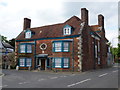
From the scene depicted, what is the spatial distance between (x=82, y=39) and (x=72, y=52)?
9.08 feet

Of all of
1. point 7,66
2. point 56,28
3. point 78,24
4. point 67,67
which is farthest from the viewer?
point 7,66

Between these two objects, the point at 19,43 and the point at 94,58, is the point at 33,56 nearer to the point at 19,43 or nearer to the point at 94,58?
the point at 19,43

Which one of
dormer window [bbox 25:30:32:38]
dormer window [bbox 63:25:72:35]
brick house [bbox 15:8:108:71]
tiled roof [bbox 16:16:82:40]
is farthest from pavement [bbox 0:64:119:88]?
dormer window [bbox 25:30:32:38]

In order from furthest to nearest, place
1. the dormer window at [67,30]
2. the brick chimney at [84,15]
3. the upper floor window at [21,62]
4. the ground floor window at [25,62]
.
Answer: the upper floor window at [21,62]
the ground floor window at [25,62]
the brick chimney at [84,15]
the dormer window at [67,30]

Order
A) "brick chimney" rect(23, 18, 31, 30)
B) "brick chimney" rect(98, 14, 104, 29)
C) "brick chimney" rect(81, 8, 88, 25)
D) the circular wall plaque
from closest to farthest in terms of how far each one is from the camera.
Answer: "brick chimney" rect(81, 8, 88, 25)
the circular wall plaque
"brick chimney" rect(23, 18, 31, 30)
"brick chimney" rect(98, 14, 104, 29)

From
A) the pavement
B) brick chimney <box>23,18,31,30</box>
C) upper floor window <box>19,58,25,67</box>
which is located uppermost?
brick chimney <box>23,18,31,30</box>

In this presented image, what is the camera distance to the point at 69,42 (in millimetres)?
26156

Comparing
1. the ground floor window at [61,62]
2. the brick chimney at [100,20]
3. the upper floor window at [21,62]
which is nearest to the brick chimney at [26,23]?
the upper floor window at [21,62]

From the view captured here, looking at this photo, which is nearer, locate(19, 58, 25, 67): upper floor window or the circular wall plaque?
the circular wall plaque

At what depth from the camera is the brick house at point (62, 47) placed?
84.4 feet

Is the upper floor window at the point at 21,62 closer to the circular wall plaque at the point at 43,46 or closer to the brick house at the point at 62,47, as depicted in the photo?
the brick house at the point at 62,47

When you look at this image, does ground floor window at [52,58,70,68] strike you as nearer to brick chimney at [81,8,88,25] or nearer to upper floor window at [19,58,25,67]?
upper floor window at [19,58,25,67]

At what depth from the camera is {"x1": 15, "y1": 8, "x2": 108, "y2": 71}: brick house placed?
2572cm

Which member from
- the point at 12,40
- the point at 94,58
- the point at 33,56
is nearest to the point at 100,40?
the point at 94,58
